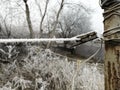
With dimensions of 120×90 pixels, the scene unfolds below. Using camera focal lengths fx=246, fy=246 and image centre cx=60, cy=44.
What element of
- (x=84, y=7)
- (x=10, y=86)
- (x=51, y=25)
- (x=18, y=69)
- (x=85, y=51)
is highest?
(x=84, y=7)

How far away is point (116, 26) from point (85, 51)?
18.3ft

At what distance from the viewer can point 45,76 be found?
1898 mm

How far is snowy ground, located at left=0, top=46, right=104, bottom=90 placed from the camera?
167cm

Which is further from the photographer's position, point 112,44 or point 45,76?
point 45,76

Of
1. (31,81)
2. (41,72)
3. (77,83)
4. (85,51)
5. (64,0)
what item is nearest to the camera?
(77,83)

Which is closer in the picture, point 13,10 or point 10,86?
point 10,86

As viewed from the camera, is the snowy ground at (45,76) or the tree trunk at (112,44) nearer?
the tree trunk at (112,44)

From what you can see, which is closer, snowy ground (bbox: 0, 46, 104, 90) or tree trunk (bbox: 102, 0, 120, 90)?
tree trunk (bbox: 102, 0, 120, 90)

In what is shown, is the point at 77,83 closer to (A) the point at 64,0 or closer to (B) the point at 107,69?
(B) the point at 107,69

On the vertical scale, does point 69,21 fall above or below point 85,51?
above

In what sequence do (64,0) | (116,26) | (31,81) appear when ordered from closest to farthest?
(116,26) < (31,81) < (64,0)

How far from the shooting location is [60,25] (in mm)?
8000

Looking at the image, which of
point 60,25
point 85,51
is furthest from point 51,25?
point 85,51

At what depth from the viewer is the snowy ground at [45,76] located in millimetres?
1675
